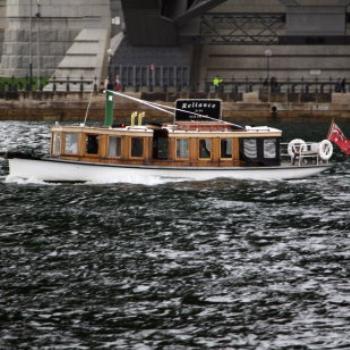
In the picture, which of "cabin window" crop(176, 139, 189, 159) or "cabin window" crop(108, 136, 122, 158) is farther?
"cabin window" crop(176, 139, 189, 159)

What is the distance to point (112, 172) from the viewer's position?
44.9 metres

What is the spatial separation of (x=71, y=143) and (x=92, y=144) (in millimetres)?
753

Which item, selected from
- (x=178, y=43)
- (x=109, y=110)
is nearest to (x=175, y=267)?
(x=109, y=110)

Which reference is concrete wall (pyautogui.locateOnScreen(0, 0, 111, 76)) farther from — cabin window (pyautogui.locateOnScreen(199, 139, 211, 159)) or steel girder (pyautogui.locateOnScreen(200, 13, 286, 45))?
cabin window (pyautogui.locateOnScreen(199, 139, 211, 159))

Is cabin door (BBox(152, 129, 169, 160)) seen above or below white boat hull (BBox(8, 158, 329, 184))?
above

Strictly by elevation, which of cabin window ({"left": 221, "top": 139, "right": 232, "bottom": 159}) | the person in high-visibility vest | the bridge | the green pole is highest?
→ the bridge

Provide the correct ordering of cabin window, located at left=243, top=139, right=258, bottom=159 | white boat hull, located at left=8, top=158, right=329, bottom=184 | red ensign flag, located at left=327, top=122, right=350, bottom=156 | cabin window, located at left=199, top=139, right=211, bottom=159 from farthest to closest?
red ensign flag, located at left=327, top=122, right=350, bottom=156, cabin window, located at left=243, top=139, right=258, bottom=159, cabin window, located at left=199, top=139, right=211, bottom=159, white boat hull, located at left=8, top=158, right=329, bottom=184

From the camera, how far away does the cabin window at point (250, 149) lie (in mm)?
45981

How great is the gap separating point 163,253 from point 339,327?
8.04 metres

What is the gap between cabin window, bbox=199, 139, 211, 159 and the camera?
4569cm

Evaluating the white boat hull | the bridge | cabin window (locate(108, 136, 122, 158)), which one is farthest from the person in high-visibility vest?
cabin window (locate(108, 136, 122, 158))

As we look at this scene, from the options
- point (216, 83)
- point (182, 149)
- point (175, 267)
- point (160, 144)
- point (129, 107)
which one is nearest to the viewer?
point (175, 267)

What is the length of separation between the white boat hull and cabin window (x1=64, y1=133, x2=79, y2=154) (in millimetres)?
763

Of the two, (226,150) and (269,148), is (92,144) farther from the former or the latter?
(269,148)
